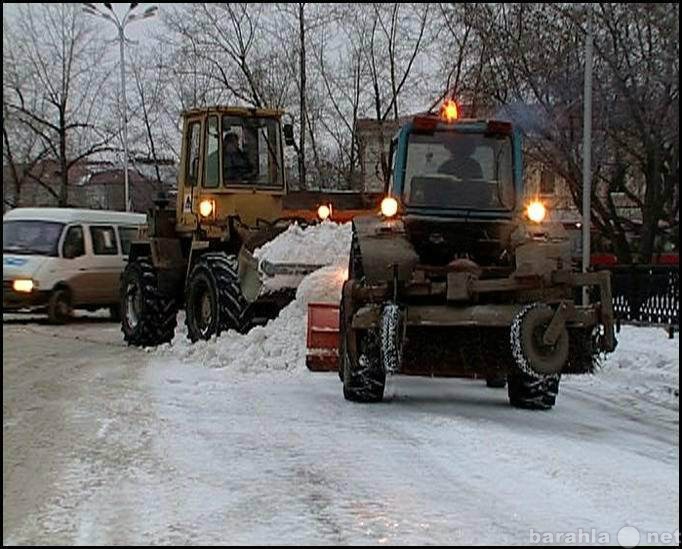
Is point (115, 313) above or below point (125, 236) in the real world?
below

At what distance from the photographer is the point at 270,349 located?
1197cm

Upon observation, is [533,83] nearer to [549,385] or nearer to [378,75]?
[378,75]

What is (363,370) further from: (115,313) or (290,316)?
(115,313)

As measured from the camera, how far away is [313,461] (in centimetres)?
715

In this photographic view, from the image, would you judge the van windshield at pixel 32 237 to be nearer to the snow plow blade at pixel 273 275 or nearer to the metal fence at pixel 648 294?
the snow plow blade at pixel 273 275

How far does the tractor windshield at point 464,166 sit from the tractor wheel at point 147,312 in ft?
19.8

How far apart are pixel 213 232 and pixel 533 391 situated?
6028mm

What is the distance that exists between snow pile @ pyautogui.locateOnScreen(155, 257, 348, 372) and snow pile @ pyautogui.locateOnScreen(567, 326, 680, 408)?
3.04 metres

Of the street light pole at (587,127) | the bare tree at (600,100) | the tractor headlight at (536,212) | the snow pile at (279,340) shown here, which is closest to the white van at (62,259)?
the snow pile at (279,340)

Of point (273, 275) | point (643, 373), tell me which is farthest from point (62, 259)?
point (643, 373)

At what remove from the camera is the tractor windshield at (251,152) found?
14828 millimetres

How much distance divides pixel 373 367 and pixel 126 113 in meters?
28.5

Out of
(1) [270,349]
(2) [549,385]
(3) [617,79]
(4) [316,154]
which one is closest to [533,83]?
(3) [617,79]

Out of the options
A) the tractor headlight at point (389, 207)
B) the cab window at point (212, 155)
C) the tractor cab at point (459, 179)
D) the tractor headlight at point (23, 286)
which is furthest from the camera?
the tractor headlight at point (23, 286)
